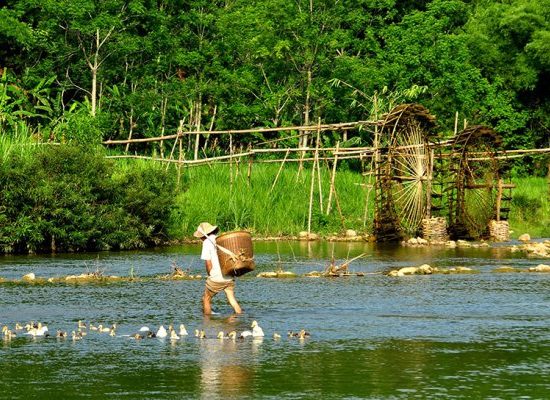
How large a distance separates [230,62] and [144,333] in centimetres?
2896

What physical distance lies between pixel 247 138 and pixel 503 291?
2567 centimetres

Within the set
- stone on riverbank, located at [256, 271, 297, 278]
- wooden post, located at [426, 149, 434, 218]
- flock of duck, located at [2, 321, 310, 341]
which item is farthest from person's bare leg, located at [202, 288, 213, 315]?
wooden post, located at [426, 149, 434, 218]

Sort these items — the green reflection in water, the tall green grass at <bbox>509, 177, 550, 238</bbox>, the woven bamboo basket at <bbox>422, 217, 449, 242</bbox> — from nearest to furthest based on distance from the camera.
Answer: the green reflection in water → the woven bamboo basket at <bbox>422, 217, 449, 242</bbox> → the tall green grass at <bbox>509, 177, 550, 238</bbox>

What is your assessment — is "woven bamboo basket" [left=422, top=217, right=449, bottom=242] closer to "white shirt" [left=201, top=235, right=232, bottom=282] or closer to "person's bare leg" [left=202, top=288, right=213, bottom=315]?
"person's bare leg" [left=202, top=288, right=213, bottom=315]

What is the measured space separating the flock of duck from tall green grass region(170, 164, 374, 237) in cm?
1570

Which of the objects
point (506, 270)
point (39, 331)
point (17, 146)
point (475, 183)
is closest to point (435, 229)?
point (475, 183)

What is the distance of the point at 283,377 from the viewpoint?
14.6 m

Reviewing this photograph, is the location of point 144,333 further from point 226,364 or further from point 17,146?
point 17,146

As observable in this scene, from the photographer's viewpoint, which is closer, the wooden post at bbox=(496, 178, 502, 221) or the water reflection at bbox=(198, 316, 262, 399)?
the water reflection at bbox=(198, 316, 262, 399)

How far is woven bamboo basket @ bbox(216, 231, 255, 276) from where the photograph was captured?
765 inches

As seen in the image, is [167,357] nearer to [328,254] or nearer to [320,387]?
[320,387]

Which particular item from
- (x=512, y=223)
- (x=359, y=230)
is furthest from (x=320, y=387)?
(x=512, y=223)

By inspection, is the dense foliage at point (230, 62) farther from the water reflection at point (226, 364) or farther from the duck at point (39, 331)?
the water reflection at point (226, 364)

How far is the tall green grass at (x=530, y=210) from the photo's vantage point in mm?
40700
